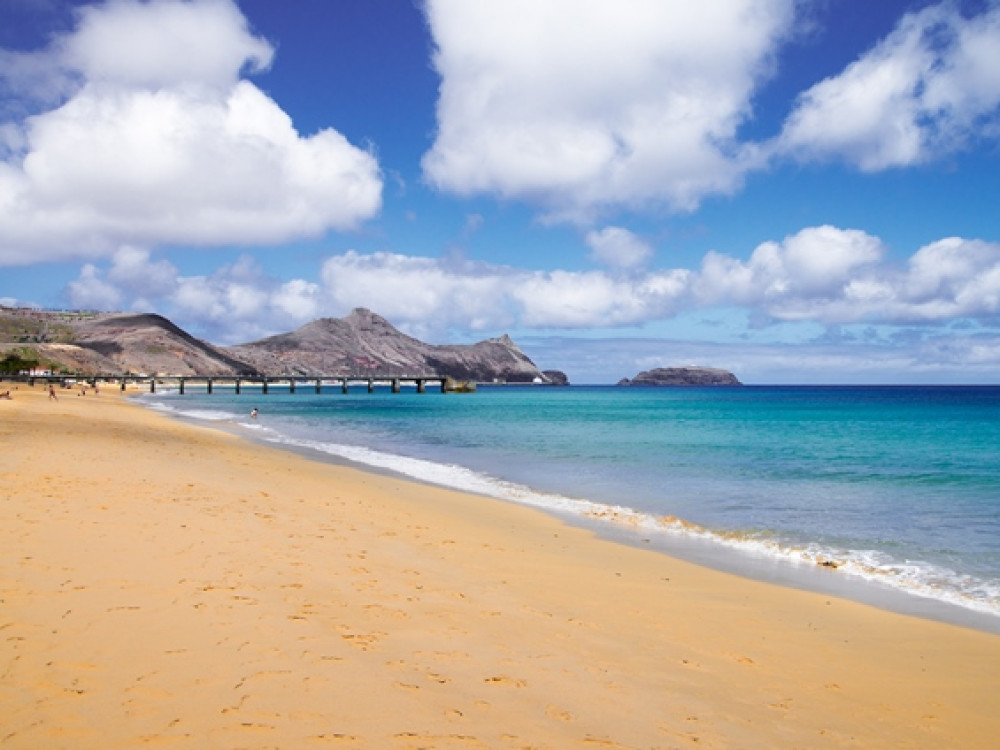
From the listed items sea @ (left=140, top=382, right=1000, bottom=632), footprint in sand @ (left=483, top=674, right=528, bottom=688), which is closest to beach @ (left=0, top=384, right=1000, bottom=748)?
footprint in sand @ (left=483, top=674, right=528, bottom=688)

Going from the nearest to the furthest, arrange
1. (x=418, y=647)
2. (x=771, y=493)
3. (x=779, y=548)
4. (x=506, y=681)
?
1. (x=506, y=681)
2. (x=418, y=647)
3. (x=779, y=548)
4. (x=771, y=493)

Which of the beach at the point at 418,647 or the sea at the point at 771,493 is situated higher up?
the beach at the point at 418,647

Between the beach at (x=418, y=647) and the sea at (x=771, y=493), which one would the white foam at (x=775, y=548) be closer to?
the sea at (x=771, y=493)

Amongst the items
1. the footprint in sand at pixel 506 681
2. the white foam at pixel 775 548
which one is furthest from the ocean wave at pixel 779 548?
the footprint in sand at pixel 506 681

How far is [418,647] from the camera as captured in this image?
6.09 metres

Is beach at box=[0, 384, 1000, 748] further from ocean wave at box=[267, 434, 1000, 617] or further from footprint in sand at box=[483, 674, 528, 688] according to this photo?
ocean wave at box=[267, 434, 1000, 617]

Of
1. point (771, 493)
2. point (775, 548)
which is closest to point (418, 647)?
point (775, 548)

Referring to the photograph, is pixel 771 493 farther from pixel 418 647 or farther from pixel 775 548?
pixel 418 647

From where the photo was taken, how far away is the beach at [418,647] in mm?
4621

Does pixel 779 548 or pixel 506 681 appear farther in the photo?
pixel 779 548

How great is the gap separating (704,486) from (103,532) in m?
16.9

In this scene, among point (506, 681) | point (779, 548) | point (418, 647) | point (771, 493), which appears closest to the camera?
point (506, 681)

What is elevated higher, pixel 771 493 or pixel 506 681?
pixel 506 681

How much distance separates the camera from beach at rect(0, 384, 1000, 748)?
462 centimetres
